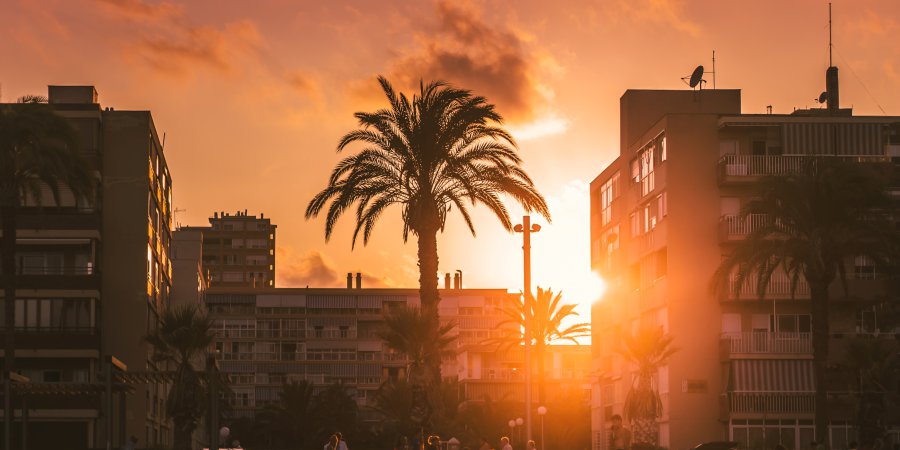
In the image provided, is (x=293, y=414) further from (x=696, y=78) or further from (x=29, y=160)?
(x=29, y=160)

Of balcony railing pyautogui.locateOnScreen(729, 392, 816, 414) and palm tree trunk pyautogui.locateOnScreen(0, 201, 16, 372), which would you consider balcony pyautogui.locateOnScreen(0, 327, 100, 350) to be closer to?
palm tree trunk pyautogui.locateOnScreen(0, 201, 16, 372)

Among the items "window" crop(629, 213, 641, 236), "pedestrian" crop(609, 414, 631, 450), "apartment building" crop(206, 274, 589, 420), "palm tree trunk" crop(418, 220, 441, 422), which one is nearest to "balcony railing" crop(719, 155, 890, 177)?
"window" crop(629, 213, 641, 236)

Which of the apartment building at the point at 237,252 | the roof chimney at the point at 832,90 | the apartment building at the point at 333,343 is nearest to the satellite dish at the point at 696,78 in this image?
the roof chimney at the point at 832,90

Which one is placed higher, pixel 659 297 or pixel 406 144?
pixel 406 144

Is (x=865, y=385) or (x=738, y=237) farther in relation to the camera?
(x=738, y=237)

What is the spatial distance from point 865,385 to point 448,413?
5013 cm

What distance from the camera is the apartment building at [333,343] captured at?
483ft

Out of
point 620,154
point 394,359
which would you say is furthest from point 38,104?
point 394,359

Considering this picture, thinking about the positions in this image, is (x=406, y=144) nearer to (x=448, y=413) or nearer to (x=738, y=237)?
(x=738, y=237)

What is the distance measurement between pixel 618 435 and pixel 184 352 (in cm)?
2088

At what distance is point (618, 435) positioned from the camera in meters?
62.0

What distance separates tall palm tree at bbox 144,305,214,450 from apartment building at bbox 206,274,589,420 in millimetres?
94922

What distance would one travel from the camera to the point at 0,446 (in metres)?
59.8

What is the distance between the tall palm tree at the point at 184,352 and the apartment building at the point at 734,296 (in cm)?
2564
